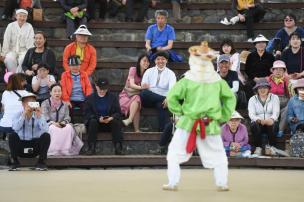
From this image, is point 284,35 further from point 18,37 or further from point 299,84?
point 18,37

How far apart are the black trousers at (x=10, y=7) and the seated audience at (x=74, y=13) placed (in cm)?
106

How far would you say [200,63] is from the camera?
11258mm

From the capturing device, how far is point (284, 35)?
59.9 feet

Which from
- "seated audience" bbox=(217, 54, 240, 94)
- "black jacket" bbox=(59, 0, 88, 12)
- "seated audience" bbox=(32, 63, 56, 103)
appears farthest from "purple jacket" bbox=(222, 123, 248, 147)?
"black jacket" bbox=(59, 0, 88, 12)

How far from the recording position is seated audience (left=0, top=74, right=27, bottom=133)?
15.2 m

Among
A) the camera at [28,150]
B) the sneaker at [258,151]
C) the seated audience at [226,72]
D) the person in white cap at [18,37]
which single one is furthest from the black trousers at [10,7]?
the sneaker at [258,151]

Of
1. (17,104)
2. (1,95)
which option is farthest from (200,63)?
(1,95)

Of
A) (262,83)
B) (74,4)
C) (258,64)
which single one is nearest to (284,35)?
(258,64)

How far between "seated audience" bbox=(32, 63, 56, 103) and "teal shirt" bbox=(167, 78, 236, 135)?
207 inches

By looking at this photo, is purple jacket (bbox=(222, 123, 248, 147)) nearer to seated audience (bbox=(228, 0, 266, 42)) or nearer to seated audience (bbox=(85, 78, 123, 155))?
seated audience (bbox=(85, 78, 123, 155))

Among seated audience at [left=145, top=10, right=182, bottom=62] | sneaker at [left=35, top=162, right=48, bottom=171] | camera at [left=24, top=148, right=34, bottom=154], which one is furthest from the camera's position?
seated audience at [left=145, top=10, right=182, bottom=62]

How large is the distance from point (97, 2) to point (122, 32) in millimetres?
938

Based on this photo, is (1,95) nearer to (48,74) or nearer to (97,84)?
(48,74)

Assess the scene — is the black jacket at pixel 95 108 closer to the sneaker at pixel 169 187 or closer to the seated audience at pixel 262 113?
the seated audience at pixel 262 113
